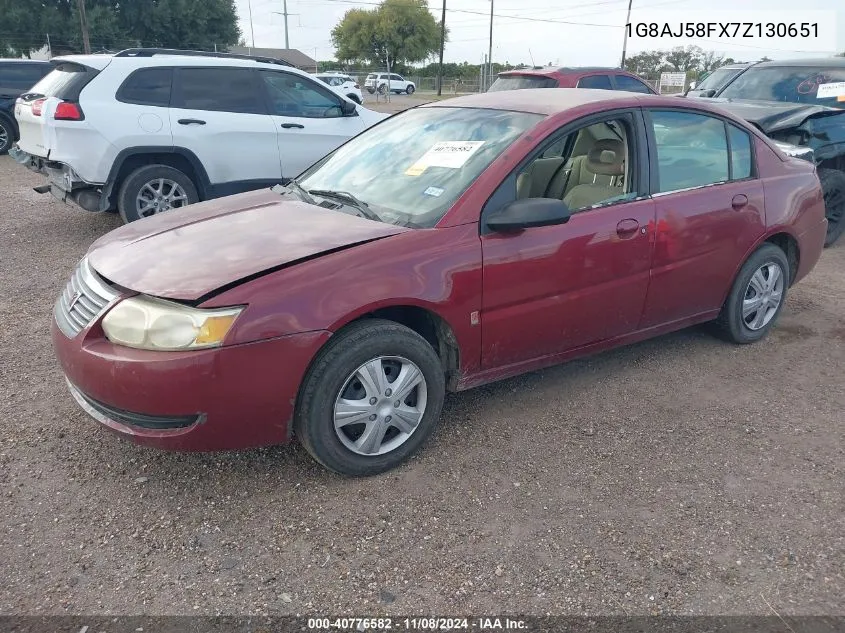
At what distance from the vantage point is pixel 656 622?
2.27m

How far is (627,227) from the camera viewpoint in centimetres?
360

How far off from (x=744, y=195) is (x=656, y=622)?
Answer: 9.29 ft

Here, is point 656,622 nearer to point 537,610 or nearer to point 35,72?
point 537,610

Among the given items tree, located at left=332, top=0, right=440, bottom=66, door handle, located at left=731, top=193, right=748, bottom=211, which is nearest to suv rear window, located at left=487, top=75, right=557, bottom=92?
door handle, located at left=731, top=193, right=748, bottom=211

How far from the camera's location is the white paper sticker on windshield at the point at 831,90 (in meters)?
7.75

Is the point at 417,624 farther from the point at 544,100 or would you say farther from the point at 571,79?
the point at 571,79

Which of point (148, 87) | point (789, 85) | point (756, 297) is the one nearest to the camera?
point (756, 297)

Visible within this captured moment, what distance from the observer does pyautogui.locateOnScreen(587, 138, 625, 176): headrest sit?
151 inches

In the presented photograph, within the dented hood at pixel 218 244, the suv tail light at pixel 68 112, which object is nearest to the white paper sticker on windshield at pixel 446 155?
the dented hood at pixel 218 244

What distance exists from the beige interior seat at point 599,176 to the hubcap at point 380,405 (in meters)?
1.31

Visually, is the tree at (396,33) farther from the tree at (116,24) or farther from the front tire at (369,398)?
the front tire at (369,398)

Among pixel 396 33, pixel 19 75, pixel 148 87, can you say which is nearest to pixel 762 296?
pixel 148 87

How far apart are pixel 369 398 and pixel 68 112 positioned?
514cm

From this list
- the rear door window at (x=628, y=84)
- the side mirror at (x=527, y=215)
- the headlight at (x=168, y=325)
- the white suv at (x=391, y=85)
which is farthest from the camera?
the white suv at (x=391, y=85)
